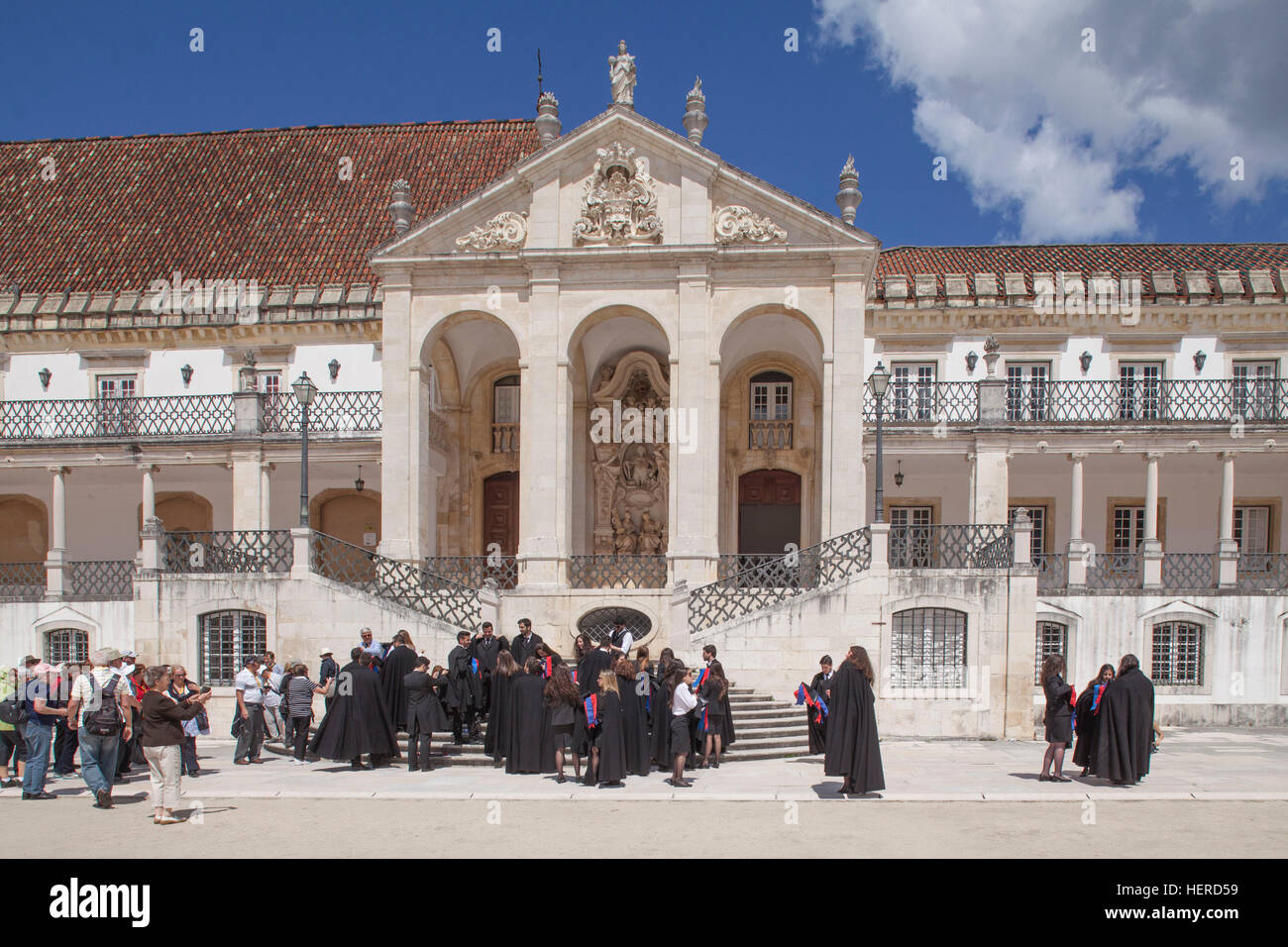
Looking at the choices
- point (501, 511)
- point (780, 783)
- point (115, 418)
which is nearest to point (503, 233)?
point (501, 511)

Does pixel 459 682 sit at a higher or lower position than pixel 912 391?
lower

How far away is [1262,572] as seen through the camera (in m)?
24.8

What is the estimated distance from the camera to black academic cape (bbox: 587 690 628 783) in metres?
12.8

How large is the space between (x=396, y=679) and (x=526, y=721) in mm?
2225

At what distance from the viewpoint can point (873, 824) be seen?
35.5 feet

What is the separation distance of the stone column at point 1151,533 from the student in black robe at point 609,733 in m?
14.9

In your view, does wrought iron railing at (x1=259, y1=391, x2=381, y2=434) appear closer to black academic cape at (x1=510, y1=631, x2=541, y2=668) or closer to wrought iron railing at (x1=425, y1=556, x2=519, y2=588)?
wrought iron railing at (x1=425, y1=556, x2=519, y2=588)

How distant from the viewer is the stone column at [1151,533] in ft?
74.7

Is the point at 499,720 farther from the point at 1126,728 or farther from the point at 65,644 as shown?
the point at 65,644

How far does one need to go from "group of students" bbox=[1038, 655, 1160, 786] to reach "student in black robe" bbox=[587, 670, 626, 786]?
17.6 feet

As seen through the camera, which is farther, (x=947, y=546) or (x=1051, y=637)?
(x=1051, y=637)

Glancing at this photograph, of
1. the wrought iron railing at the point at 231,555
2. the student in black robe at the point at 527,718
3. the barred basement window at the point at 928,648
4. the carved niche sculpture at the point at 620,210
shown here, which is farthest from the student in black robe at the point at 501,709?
the carved niche sculpture at the point at 620,210

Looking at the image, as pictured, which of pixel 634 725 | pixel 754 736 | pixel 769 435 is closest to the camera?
pixel 634 725

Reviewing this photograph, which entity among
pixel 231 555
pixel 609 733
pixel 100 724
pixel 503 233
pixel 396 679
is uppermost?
pixel 503 233
